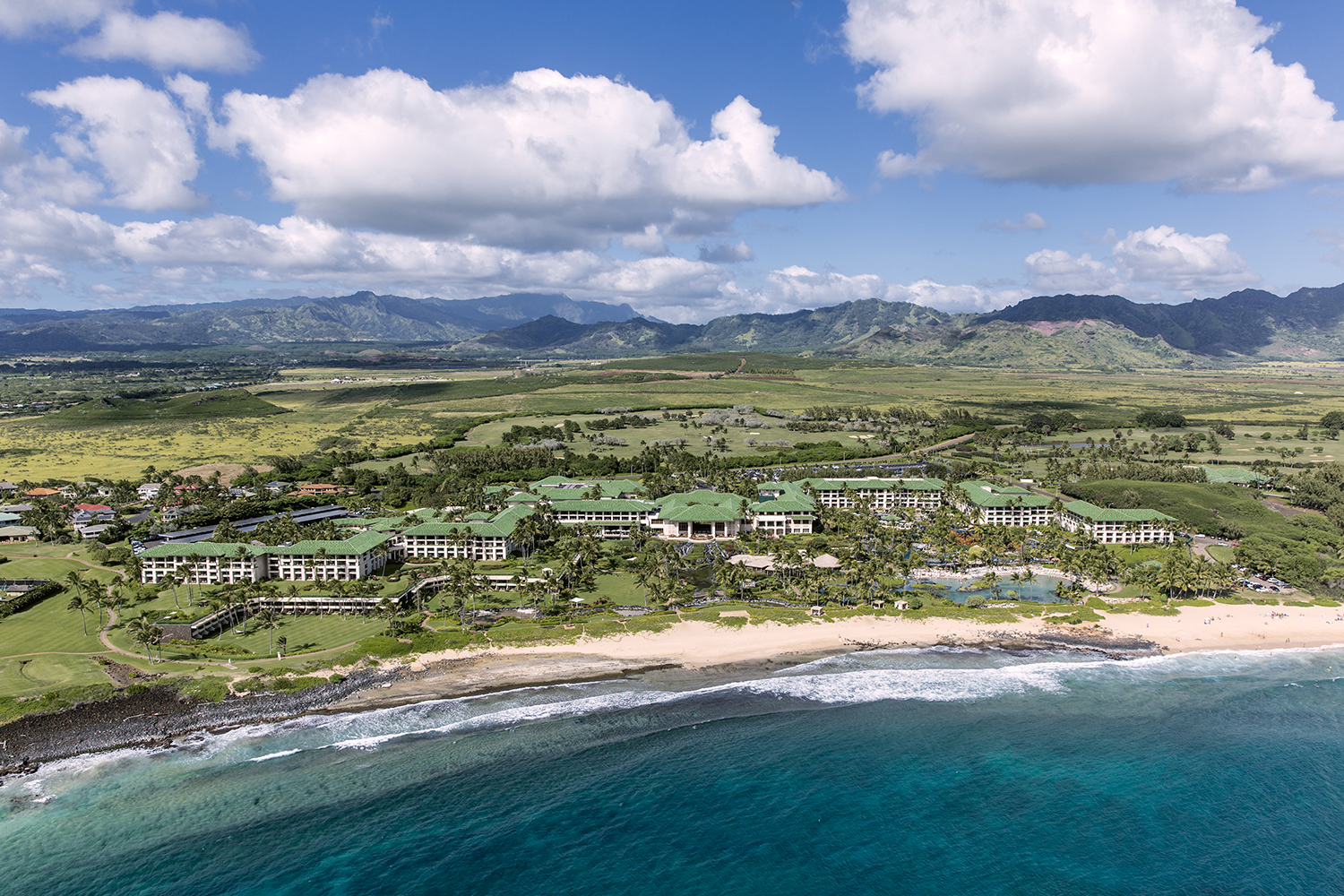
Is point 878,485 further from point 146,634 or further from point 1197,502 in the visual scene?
point 146,634

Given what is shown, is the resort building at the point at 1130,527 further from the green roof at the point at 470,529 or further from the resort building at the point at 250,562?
the resort building at the point at 250,562

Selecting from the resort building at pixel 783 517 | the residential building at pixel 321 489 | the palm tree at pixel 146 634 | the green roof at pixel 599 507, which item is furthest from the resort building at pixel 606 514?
the palm tree at pixel 146 634

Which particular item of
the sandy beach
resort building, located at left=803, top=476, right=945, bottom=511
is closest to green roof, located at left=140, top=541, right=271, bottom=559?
the sandy beach

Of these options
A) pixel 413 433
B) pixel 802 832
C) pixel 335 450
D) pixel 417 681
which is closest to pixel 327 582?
pixel 417 681

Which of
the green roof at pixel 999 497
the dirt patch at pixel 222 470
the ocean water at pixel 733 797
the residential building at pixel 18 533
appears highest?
the green roof at pixel 999 497

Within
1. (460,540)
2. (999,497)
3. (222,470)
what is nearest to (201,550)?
(460,540)

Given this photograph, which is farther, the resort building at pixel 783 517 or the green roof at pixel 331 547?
the resort building at pixel 783 517

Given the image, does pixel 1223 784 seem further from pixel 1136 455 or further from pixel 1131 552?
pixel 1136 455
